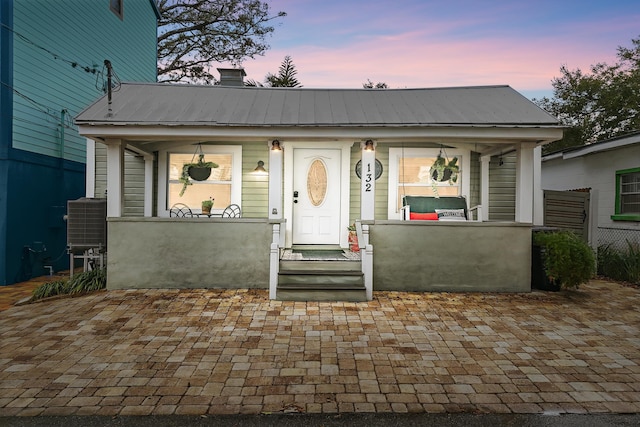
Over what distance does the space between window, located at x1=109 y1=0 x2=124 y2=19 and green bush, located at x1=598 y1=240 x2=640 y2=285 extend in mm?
14141

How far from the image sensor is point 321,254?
779 cm

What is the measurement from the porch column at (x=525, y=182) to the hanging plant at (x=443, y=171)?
145 cm

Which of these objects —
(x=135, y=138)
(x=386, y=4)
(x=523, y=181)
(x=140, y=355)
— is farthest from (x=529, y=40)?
(x=140, y=355)

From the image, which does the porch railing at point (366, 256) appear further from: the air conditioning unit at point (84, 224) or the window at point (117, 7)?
the window at point (117, 7)

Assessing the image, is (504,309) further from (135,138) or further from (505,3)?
(505,3)

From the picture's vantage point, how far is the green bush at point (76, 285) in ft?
22.5

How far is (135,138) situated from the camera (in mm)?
7168

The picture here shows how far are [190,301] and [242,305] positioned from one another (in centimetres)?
86

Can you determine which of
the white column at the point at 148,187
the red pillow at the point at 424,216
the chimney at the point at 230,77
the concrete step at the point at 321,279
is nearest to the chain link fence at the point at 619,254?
the red pillow at the point at 424,216

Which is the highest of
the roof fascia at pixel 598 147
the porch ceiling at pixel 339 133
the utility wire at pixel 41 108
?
the utility wire at pixel 41 108

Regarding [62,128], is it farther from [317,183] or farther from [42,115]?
[317,183]

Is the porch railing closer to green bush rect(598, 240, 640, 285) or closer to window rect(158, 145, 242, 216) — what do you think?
window rect(158, 145, 242, 216)

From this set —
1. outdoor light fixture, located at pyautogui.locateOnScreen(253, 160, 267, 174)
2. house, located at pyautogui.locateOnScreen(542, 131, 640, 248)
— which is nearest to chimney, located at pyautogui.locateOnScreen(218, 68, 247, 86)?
outdoor light fixture, located at pyautogui.locateOnScreen(253, 160, 267, 174)

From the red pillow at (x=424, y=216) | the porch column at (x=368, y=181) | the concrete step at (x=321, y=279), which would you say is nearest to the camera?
the concrete step at (x=321, y=279)
